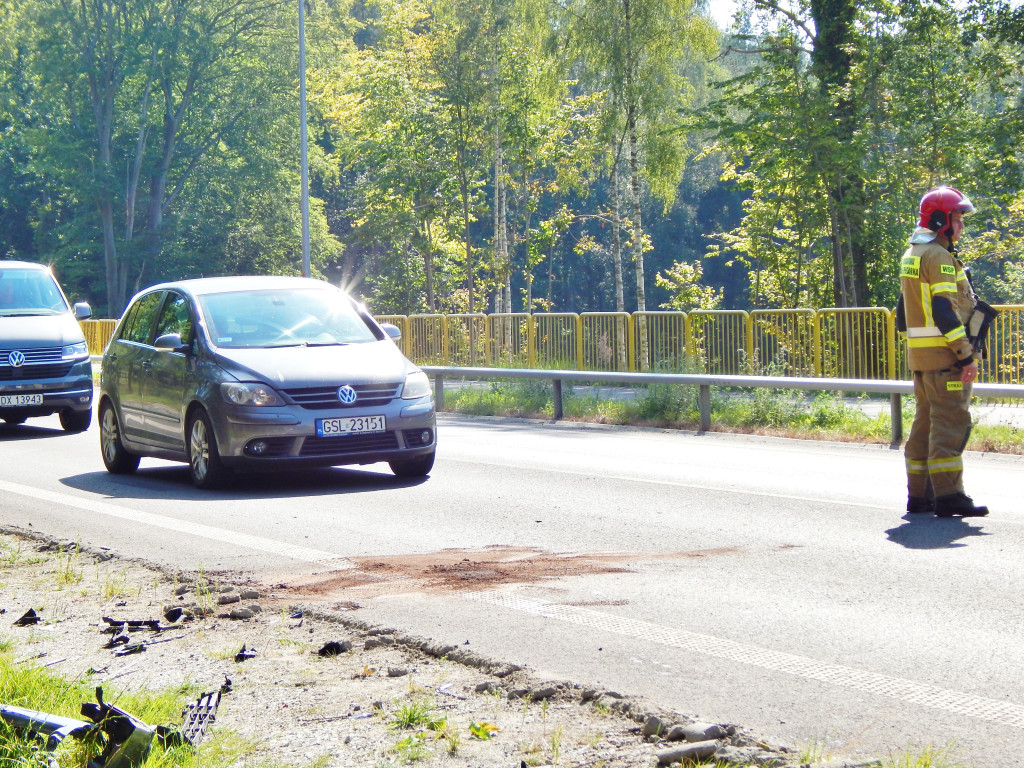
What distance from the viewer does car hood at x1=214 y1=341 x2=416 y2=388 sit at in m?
10.5

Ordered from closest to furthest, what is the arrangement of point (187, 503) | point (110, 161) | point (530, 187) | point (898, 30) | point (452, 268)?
Result: 1. point (187, 503)
2. point (898, 30)
3. point (530, 187)
4. point (452, 268)
5. point (110, 161)

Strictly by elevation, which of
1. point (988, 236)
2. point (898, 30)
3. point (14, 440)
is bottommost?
point (14, 440)

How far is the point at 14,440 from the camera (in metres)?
16.2

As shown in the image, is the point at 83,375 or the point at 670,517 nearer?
the point at 670,517

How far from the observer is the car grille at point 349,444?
10406 millimetres

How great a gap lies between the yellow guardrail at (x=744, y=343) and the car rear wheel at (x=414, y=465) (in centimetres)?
842

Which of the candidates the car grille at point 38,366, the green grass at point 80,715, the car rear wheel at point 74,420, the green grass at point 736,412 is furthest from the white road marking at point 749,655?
the car rear wheel at point 74,420

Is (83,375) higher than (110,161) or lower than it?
lower

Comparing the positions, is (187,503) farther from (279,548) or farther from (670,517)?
(670,517)

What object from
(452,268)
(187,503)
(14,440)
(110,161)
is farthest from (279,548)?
(110,161)

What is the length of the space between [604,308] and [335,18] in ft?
88.0

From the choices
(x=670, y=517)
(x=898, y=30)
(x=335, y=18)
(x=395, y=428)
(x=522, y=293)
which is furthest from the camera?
(x=522, y=293)

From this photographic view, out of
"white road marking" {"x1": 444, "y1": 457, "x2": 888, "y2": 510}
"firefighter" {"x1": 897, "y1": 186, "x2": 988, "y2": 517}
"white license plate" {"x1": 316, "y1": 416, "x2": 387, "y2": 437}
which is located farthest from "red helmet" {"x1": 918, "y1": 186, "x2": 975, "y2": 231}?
"white license plate" {"x1": 316, "y1": 416, "x2": 387, "y2": 437}

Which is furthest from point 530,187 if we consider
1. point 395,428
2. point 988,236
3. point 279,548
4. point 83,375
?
point 279,548
